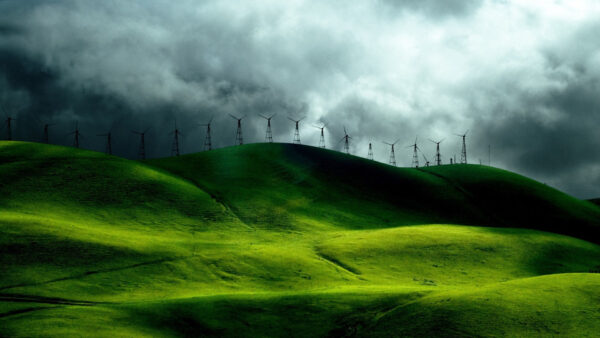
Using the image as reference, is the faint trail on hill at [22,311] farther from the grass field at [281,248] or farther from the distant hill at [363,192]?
the distant hill at [363,192]

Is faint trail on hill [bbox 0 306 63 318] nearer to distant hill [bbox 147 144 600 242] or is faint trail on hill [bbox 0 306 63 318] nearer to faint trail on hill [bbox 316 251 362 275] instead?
faint trail on hill [bbox 316 251 362 275]

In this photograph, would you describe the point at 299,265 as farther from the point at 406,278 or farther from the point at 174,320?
the point at 174,320

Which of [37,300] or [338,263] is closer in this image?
[37,300]

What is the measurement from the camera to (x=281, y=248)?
A: 44.0 m

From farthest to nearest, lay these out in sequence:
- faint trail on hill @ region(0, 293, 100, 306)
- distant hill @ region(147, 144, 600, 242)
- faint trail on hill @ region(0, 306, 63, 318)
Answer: distant hill @ region(147, 144, 600, 242) → faint trail on hill @ region(0, 293, 100, 306) → faint trail on hill @ region(0, 306, 63, 318)

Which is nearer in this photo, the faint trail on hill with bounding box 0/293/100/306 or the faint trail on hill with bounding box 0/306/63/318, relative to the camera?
the faint trail on hill with bounding box 0/306/63/318

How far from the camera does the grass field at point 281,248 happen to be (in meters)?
24.1

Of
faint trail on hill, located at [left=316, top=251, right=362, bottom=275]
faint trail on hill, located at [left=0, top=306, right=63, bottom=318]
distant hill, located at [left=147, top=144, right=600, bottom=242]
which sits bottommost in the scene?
faint trail on hill, located at [left=0, top=306, right=63, bottom=318]

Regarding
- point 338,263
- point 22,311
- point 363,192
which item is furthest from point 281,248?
point 363,192

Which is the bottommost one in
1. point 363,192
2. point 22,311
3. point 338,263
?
point 22,311

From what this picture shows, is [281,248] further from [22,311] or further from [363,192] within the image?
[363,192]

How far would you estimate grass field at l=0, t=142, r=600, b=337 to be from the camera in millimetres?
24094

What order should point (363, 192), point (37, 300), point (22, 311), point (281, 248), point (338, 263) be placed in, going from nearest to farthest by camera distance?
1. point (22, 311)
2. point (37, 300)
3. point (338, 263)
4. point (281, 248)
5. point (363, 192)

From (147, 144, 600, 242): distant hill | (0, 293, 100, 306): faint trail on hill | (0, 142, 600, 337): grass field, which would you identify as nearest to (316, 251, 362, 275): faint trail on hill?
(0, 142, 600, 337): grass field
